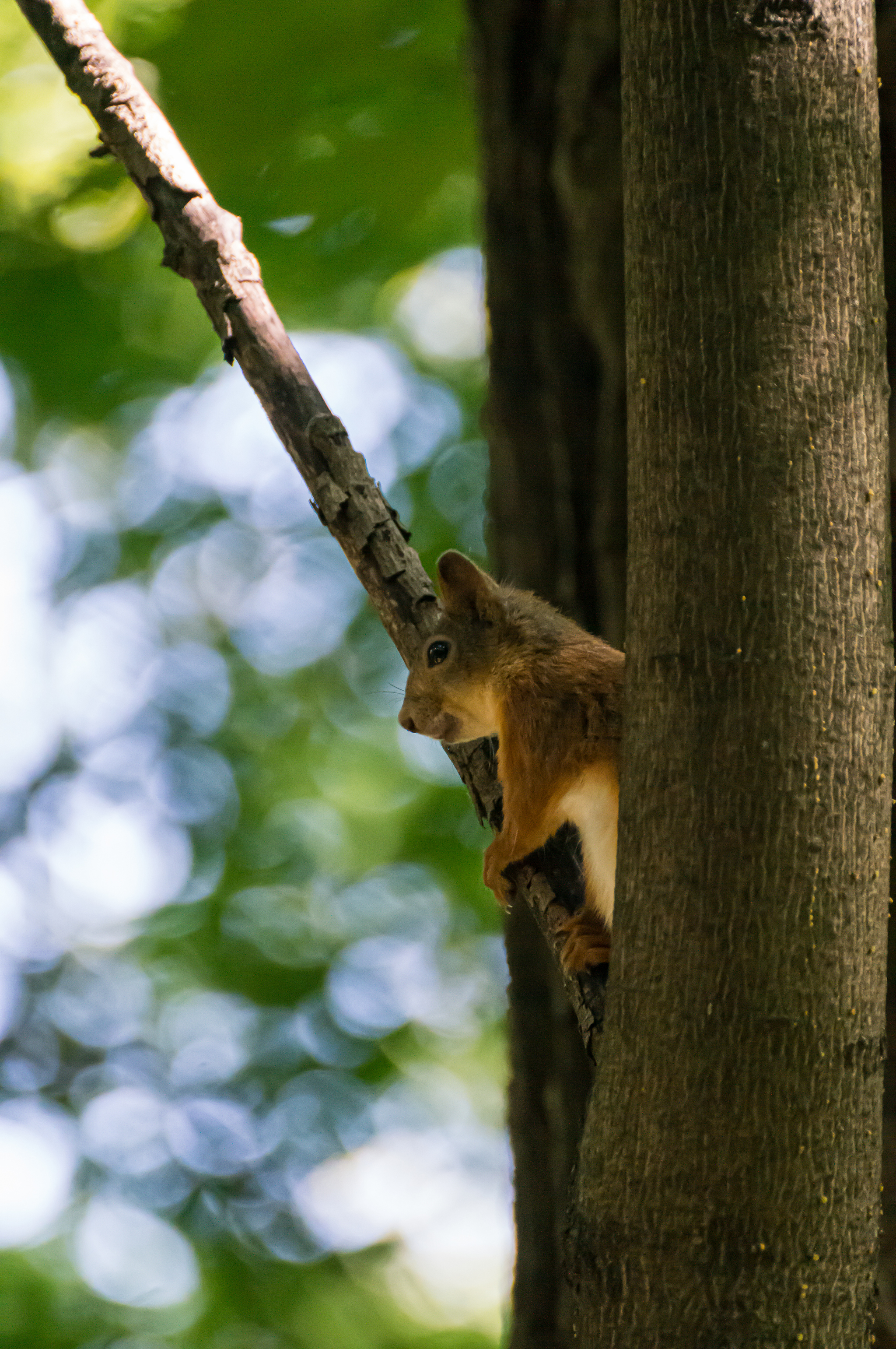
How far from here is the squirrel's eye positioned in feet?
8.84

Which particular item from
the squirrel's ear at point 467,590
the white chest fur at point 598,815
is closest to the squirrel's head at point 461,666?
the squirrel's ear at point 467,590

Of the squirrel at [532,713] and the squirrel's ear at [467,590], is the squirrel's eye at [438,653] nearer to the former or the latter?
the squirrel at [532,713]

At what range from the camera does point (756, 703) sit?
1.41 meters

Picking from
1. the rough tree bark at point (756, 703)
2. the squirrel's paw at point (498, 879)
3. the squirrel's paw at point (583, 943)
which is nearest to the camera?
the rough tree bark at point (756, 703)

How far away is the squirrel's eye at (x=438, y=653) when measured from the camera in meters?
2.70

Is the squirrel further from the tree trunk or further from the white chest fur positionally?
the tree trunk

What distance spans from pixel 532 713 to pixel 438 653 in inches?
13.4

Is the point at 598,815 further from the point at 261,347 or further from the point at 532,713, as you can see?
the point at 261,347

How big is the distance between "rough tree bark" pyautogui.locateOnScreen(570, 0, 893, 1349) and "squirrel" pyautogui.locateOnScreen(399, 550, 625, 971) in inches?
23.6

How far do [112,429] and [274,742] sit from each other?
2.09m

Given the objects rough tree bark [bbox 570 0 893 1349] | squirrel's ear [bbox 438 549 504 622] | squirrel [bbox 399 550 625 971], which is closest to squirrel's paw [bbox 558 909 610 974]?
squirrel [bbox 399 550 625 971]

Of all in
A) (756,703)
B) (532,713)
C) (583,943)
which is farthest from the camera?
(532,713)

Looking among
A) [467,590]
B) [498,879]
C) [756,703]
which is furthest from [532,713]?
[756,703]

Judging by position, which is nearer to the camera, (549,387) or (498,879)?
(498,879)
